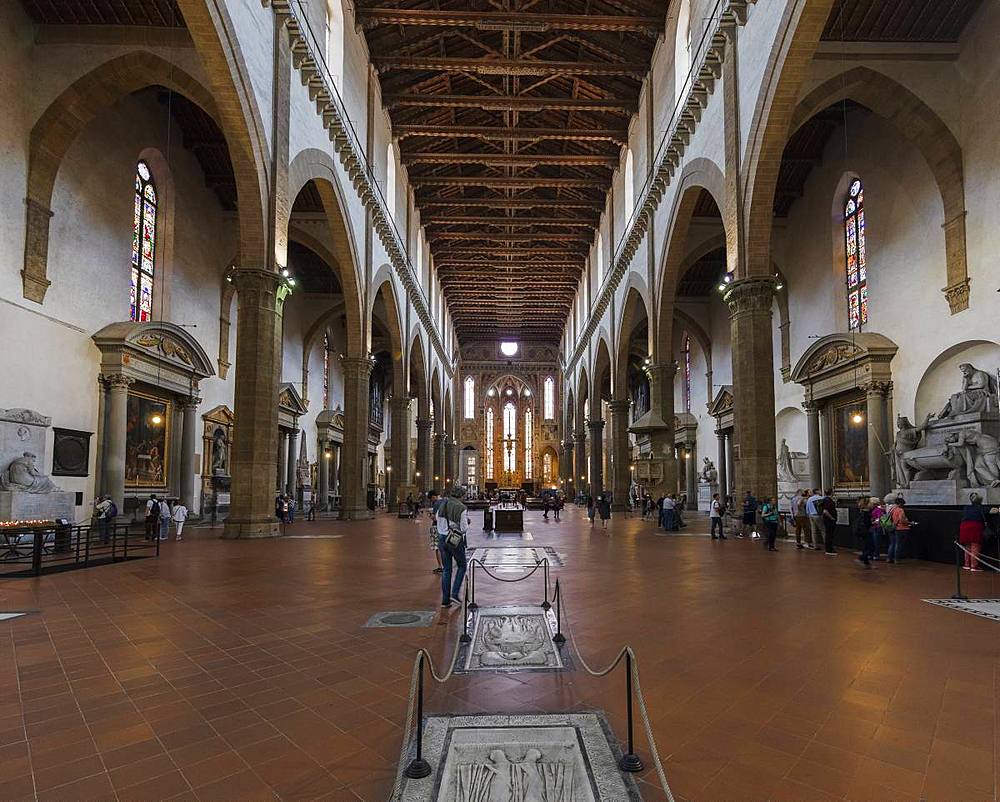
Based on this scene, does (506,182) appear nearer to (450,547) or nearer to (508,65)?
(508,65)

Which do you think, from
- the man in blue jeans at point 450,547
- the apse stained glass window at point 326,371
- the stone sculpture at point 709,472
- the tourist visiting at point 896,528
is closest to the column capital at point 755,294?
the tourist visiting at point 896,528

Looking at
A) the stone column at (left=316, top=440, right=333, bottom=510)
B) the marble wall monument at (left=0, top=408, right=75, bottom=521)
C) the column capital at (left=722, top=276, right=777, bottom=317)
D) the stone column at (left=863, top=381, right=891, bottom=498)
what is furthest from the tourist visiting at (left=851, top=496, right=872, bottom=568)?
the stone column at (left=316, top=440, right=333, bottom=510)

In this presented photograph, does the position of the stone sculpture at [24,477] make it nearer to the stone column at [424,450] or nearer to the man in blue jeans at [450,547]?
the man in blue jeans at [450,547]

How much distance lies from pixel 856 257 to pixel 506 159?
1459cm

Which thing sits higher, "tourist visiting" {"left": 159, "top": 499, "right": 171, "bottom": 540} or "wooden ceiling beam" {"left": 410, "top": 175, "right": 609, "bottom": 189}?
"wooden ceiling beam" {"left": 410, "top": 175, "right": 609, "bottom": 189}

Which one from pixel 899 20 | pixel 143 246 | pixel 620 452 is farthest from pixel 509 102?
pixel 620 452

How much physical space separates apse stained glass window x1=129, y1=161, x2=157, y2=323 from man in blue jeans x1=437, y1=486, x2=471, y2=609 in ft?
47.5

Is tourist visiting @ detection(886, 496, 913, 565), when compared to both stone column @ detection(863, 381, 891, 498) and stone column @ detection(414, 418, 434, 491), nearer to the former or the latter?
stone column @ detection(863, 381, 891, 498)

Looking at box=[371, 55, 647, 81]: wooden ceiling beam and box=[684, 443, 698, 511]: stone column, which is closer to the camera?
box=[371, 55, 647, 81]: wooden ceiling beam

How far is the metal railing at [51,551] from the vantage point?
9.39m

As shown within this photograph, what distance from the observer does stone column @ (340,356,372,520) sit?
22656 millimetres

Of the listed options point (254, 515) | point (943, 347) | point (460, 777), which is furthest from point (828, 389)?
point (460, 777)

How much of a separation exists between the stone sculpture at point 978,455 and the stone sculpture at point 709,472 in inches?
581

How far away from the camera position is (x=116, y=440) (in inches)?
641
